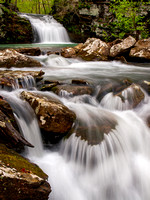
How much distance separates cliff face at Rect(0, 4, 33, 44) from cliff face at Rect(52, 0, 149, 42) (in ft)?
16.8

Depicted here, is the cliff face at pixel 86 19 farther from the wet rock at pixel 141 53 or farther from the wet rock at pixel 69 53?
the wet rock at pixel 141 53

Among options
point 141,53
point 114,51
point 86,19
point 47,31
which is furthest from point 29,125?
point 86,19

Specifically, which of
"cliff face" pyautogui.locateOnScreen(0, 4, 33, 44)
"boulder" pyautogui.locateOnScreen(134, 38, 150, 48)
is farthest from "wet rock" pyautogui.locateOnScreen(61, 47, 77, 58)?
"cliff face" pyautogui.locateOnScreen(0, 4, 33, 44)

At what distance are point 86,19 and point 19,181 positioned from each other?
2116 cm

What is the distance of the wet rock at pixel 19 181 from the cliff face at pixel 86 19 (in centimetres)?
1878

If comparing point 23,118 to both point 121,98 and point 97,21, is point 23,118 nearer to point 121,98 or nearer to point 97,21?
point 121,98

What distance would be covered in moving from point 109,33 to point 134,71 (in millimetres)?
11947

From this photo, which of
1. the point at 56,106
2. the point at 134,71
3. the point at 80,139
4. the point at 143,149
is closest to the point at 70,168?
the point at 80,139

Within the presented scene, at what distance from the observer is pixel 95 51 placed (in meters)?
11.1

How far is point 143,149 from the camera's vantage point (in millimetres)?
4008

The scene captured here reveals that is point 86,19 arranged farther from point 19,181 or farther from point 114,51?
point 19,181

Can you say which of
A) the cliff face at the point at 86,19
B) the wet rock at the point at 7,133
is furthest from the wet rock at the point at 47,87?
the cliff face at the point at 86,19

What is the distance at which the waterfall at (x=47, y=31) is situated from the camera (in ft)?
59.9

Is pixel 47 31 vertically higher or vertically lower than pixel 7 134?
higher
